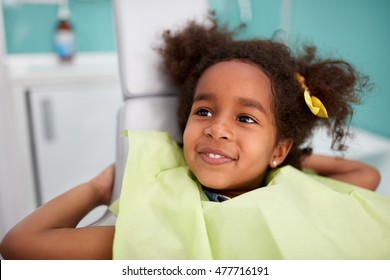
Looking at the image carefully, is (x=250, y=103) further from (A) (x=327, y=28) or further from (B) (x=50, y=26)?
(B) (x=50, y=26)

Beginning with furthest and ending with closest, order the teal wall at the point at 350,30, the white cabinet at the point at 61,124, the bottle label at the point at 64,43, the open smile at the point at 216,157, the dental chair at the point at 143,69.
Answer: the bottle label at the point at 64,43, the white cabinet at the point at 61,124, the teal wall at the point at 350,30, the dental chair at the point at 143,69, the open smile at the point at 216,157

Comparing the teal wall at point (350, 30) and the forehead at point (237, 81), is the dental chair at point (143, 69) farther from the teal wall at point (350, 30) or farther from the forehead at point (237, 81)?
the teal wall at point (350, 30)

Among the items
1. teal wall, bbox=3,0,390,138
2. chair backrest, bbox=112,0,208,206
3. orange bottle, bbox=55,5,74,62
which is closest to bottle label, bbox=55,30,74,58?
orange bottle, bbox=55,5,74,62

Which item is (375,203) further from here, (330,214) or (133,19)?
(133,19)

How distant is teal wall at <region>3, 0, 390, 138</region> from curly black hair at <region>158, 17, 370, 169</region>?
17 centimetres

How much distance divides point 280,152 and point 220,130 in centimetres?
21

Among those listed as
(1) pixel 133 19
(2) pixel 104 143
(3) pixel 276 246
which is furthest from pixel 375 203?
(2) pixel 104 143

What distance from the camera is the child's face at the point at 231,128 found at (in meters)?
0.68

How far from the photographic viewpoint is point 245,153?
27.4 inches

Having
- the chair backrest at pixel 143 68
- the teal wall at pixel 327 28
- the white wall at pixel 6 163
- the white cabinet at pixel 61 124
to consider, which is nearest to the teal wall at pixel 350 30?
the teal wall at pixel 327 28

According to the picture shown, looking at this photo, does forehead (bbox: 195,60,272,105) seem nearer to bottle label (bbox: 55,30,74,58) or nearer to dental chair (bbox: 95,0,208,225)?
dental chair (bbox: 95,0,208,225)

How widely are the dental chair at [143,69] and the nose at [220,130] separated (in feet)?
0.80

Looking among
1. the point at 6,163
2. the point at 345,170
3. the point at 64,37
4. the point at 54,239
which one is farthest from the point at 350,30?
the point at 64,37

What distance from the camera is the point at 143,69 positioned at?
0.91 meters
